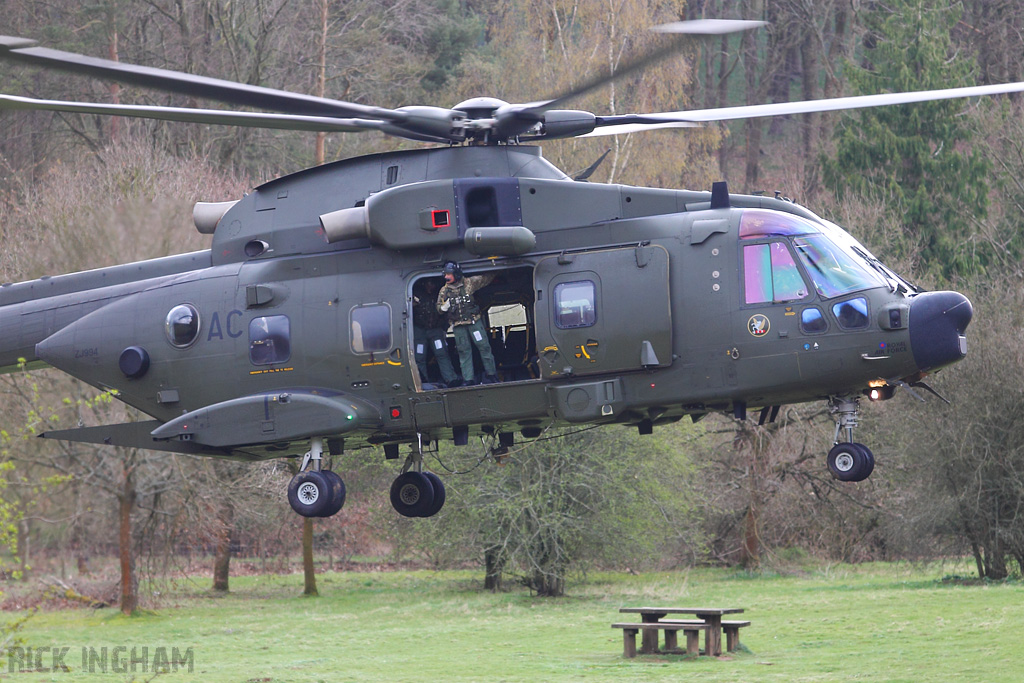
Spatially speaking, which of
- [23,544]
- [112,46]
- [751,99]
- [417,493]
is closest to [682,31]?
[417,493]

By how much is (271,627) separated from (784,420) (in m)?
16.0

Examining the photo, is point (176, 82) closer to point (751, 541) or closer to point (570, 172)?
point (570, 172)

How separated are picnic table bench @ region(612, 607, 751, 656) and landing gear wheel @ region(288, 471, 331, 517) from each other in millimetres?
10326

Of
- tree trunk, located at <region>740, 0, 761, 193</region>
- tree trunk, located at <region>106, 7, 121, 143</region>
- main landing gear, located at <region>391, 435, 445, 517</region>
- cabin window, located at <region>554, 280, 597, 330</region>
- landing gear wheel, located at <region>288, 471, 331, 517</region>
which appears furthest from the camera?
tree trunk, located at <region>740, 0, 761, 193</region>

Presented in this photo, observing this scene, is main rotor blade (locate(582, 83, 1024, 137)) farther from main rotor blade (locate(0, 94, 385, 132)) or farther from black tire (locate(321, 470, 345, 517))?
black tire (locate(321, 470, 345, 517))

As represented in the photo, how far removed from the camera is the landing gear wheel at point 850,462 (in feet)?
38.2

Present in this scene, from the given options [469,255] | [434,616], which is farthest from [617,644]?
[469,255]

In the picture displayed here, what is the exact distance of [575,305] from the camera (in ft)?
40.2

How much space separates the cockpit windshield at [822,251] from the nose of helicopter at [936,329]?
1.64 ft

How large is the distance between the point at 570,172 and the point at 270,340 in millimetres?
26979

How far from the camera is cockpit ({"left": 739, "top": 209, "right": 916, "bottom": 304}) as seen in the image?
11875mm

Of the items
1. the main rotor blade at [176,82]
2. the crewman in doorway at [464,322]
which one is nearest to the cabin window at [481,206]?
the crewman in doorway at [464,322]

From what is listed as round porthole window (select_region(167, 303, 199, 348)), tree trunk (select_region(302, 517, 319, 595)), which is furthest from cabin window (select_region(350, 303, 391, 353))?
tree trunk (select_region(302, 517, 319, 595))

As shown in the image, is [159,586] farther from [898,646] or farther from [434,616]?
[898,646]
